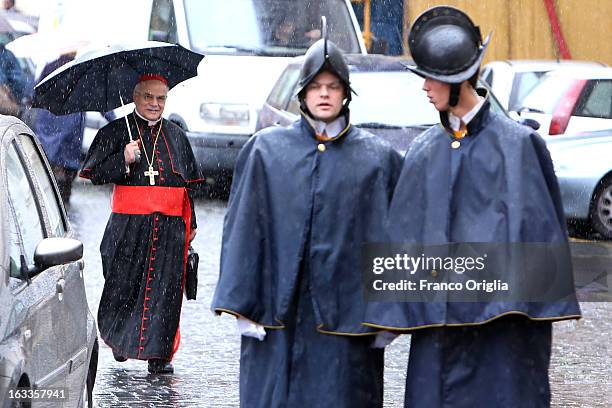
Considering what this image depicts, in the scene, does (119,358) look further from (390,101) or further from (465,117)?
(390,101)

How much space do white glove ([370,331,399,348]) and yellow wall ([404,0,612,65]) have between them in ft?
63.8

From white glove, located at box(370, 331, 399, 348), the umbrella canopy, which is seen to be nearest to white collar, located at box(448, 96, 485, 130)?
white glove, located at box(370, 331, 399, 348)

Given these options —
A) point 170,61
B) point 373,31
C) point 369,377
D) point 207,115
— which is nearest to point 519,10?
point 373,31

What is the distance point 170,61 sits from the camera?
30.8 feet

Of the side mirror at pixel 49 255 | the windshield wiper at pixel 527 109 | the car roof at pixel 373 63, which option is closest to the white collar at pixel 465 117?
the side mirror at pixel 49 255

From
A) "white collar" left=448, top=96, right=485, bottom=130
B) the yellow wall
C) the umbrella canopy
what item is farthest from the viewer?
the yellow wall

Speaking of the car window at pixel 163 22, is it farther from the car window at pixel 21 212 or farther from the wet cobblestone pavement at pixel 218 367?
the car window at pixel 21 212

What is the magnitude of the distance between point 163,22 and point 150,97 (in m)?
9.09

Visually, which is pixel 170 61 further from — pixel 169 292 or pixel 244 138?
pixel 244 138

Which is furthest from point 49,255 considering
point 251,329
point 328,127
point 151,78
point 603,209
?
point 603,209

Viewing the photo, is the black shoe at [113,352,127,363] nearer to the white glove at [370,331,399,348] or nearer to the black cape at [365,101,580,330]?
the white glove at [370,331,399,348]

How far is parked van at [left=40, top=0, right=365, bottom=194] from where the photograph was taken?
56.3 ft

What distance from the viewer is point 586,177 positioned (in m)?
15.2

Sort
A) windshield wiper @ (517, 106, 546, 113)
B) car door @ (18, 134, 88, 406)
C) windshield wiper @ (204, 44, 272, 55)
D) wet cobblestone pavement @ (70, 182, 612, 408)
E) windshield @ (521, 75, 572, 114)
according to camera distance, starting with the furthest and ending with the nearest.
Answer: windshield wiper @ (204, 44, 272, 55), windshield wiper @ (517, 106, 546, 113), windshield @ (521, 75, 572, 114), wet cobblestone pavement @ (70, 182, 612, 408), car door @ (18, 134, 88, 406)
